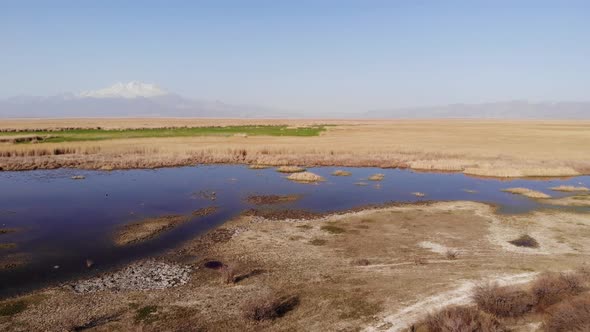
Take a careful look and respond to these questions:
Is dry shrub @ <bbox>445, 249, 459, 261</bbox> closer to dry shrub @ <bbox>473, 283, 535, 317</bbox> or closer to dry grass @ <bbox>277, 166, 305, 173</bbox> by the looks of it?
dry shrub @ <bbox>473, 283, 535, 317</bbox>

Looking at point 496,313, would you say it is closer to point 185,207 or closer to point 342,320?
point 342,320

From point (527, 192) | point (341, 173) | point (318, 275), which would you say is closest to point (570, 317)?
point (318, 275)

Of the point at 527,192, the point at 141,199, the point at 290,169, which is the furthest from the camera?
the point at 290,169

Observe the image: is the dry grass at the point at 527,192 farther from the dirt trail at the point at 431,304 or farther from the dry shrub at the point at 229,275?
the dry shrub at the point at 229,275

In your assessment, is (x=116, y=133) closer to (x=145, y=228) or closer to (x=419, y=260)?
(x=145, y=228)

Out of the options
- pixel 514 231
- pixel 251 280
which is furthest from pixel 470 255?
pixel 251 280

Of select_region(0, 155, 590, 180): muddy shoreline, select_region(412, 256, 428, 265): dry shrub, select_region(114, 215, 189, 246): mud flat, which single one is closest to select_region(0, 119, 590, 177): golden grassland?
select_region(0, 155, 590, 180): muddy shoreline
